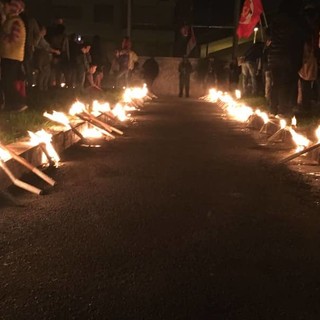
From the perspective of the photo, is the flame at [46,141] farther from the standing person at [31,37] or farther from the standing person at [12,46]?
the standing person at [31,37]

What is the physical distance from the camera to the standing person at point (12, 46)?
946 cm

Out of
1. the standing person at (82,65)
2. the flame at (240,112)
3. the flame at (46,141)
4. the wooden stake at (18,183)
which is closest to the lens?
the wooden stake at (18,183)

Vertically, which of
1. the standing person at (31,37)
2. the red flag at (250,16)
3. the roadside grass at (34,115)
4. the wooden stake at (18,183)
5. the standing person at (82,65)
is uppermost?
the red flag at (250,16)

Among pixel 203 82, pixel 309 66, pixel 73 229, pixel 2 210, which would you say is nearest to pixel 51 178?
pixel 2 210

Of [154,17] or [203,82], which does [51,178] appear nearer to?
[203,82]

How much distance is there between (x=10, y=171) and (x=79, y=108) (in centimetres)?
511

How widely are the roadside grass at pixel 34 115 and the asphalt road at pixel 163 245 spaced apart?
40.9 inches

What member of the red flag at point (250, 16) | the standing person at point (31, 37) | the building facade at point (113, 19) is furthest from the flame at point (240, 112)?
the building facade at point (113, 19)

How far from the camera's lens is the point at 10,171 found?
5.61m

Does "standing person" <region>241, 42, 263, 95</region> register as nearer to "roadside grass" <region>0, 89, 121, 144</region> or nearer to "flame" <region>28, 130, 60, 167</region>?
"roadside grass" <region>0, 89, 121, 144</region>

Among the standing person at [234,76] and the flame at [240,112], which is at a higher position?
the standing person at [234,76]

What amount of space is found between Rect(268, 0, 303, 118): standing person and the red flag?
265 inches

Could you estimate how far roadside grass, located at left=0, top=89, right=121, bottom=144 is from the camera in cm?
793

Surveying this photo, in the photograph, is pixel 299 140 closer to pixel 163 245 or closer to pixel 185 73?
pixel 163 245
